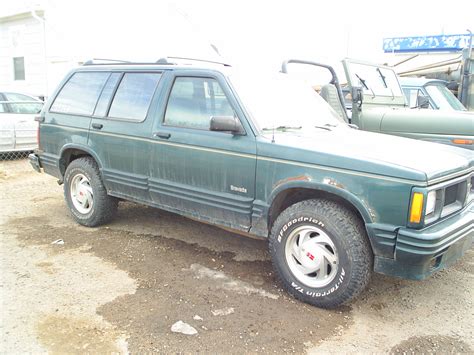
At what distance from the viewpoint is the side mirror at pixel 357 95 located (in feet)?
20.9

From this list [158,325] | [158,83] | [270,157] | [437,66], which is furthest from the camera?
[437,66]

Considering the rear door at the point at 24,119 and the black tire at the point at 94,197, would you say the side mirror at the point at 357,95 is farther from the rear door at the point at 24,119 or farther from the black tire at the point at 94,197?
the rear door at the point at 24,119

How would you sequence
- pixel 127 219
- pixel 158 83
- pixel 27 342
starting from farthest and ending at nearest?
pixel 127 219, pixel 158 83, pixel 27 342

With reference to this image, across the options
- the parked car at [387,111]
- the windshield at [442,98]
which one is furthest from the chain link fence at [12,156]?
the windshield at [442,98]

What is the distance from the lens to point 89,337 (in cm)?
292

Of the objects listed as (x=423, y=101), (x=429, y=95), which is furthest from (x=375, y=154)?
(x=429, y=95)

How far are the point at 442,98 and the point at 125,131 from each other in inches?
220

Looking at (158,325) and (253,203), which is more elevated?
(253,203)

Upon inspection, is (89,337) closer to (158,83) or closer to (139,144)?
(139,144)

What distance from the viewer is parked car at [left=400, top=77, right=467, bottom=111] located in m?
7.28

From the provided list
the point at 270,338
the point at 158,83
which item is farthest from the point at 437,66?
the point at 270,338

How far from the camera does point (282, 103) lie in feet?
13.5

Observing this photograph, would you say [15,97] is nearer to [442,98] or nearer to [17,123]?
[17,123]

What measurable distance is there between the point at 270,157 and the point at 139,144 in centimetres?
154
